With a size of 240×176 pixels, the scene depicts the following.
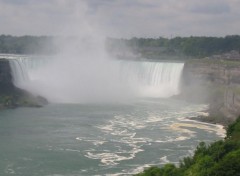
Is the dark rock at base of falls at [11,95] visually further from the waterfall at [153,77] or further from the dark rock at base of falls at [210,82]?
the waterfall at [153,77]

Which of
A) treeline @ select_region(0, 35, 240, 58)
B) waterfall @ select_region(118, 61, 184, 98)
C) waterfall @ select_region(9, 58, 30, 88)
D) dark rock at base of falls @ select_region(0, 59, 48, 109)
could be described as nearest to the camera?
dark rock at base of falls @ select_region(0, 59, 48, 109)

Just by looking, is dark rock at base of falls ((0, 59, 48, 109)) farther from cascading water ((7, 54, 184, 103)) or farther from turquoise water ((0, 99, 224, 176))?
cascading water ((7, 54, 184, 103))

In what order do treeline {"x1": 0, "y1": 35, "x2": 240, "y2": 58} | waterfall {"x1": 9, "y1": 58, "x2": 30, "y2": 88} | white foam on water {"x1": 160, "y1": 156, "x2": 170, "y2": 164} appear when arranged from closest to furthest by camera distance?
white foam on water {"x1": 160, "y1": 156, "x2": 170, "y2": 164}, waterfall {"x1": 9, "y1": 58, "x2": 30, "y2": 88}, treeline {"x1": 0, "y1": 35, "x2": 240, "y2": 58}

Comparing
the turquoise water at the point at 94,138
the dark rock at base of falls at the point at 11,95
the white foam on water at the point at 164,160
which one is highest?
the dark rock at base of falls at the point at 11,95

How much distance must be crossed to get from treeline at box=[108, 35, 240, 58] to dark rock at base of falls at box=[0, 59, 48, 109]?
2725cm

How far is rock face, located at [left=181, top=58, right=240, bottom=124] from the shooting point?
34531 mm

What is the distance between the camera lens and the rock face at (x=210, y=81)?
3453cm

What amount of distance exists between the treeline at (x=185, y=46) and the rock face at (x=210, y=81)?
843 inches

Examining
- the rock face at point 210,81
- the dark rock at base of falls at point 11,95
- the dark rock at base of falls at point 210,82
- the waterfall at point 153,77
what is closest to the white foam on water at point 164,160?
the dark rock at base of falls at point 210,82

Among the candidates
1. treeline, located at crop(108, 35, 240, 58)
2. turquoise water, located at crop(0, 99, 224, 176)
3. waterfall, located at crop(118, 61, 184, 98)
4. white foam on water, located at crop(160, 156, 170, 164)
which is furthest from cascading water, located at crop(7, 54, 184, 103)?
white foam on water, located at crop(160, 156, 170, 164)

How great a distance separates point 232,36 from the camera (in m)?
70.1

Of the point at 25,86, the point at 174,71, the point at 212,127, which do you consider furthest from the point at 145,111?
the point at 174,71

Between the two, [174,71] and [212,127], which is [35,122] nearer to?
[212,127]

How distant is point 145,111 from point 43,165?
46.2 feet
